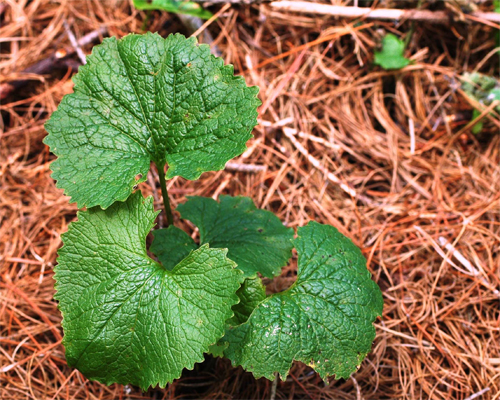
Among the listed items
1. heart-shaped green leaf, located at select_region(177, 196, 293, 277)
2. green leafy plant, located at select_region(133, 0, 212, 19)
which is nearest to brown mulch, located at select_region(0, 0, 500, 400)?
green leafy plant, located at select_region(133, 0, 212, 19)

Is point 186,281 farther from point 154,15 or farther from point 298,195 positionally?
point 154,15

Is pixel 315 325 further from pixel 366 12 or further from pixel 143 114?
pixel 366 12

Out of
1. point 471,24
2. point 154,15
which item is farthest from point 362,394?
point 154,15

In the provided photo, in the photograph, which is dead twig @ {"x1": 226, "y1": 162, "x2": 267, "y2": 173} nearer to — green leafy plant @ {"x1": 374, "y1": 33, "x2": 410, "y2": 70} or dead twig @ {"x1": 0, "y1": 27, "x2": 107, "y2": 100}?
green leafy plant @ {"x1": 374, "y1": 33, "x2": 410, "y2": 70}

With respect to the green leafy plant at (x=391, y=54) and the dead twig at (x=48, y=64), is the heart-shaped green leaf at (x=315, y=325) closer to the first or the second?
the green leafy plant at (x=391, y=54)

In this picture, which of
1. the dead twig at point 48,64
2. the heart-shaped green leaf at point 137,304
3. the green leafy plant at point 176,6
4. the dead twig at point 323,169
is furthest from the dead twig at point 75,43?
the heart-shaped green leaf at point 137,304

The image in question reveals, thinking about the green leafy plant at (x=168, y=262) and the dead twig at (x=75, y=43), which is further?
the dead twig at (x=75, y=43)
